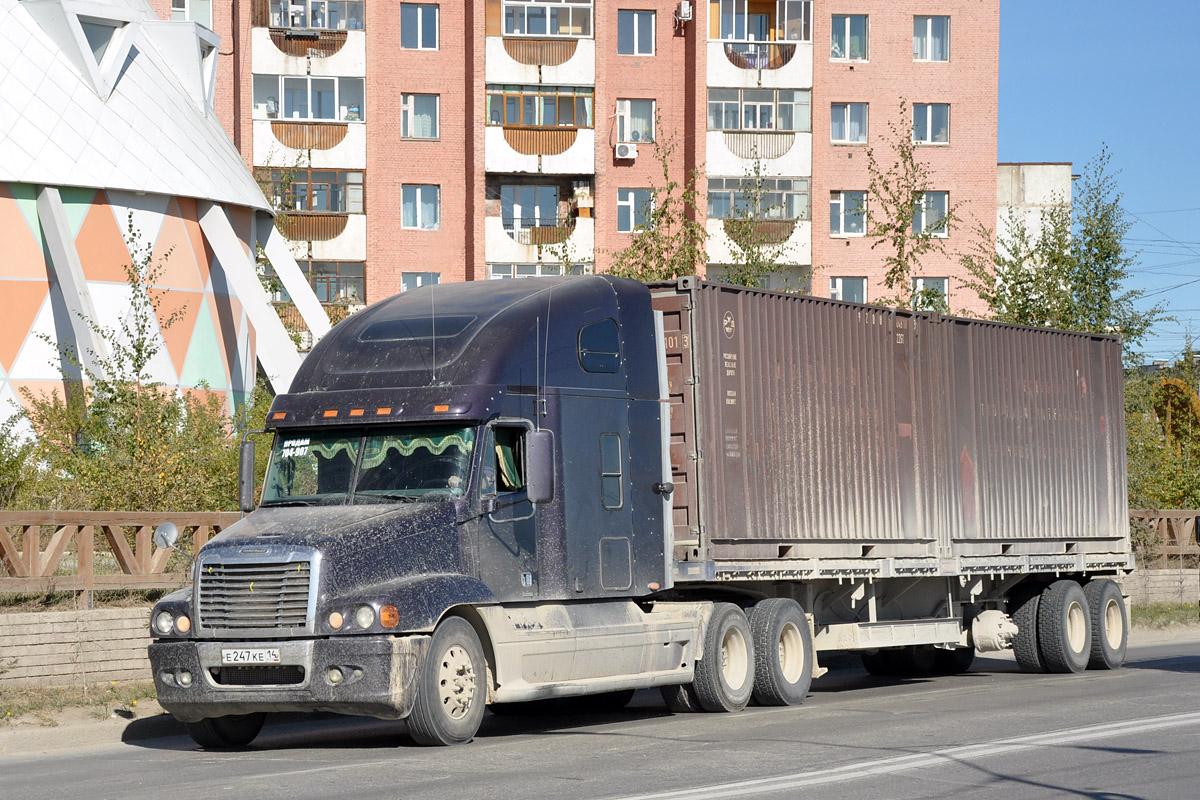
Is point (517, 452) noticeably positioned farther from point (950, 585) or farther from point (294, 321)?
point (294, 321)

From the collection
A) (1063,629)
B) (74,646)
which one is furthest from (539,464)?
(1063,629)

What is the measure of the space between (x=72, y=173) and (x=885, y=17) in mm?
32398

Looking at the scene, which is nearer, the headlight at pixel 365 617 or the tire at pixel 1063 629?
the headlight at pixel 365 617

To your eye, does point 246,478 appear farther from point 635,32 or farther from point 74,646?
point 635,32

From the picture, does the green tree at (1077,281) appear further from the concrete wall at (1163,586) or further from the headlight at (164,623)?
the headlight at (164,623)

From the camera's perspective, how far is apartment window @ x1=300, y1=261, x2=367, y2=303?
179 ft

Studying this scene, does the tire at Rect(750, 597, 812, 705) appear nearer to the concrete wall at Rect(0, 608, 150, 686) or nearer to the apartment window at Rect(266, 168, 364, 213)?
the concrete wall at Rect(0, 608, 150, 686)

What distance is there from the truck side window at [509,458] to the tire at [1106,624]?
32.9 feet

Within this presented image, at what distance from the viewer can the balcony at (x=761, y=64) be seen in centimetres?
5628

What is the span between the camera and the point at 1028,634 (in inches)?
817

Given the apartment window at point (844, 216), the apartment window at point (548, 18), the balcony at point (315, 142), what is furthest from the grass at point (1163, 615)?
the balcony at point (315, 142)

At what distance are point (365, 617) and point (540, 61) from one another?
4402cm

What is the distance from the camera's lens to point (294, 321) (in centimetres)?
4925

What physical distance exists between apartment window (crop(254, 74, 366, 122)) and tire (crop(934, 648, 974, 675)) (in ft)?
122
